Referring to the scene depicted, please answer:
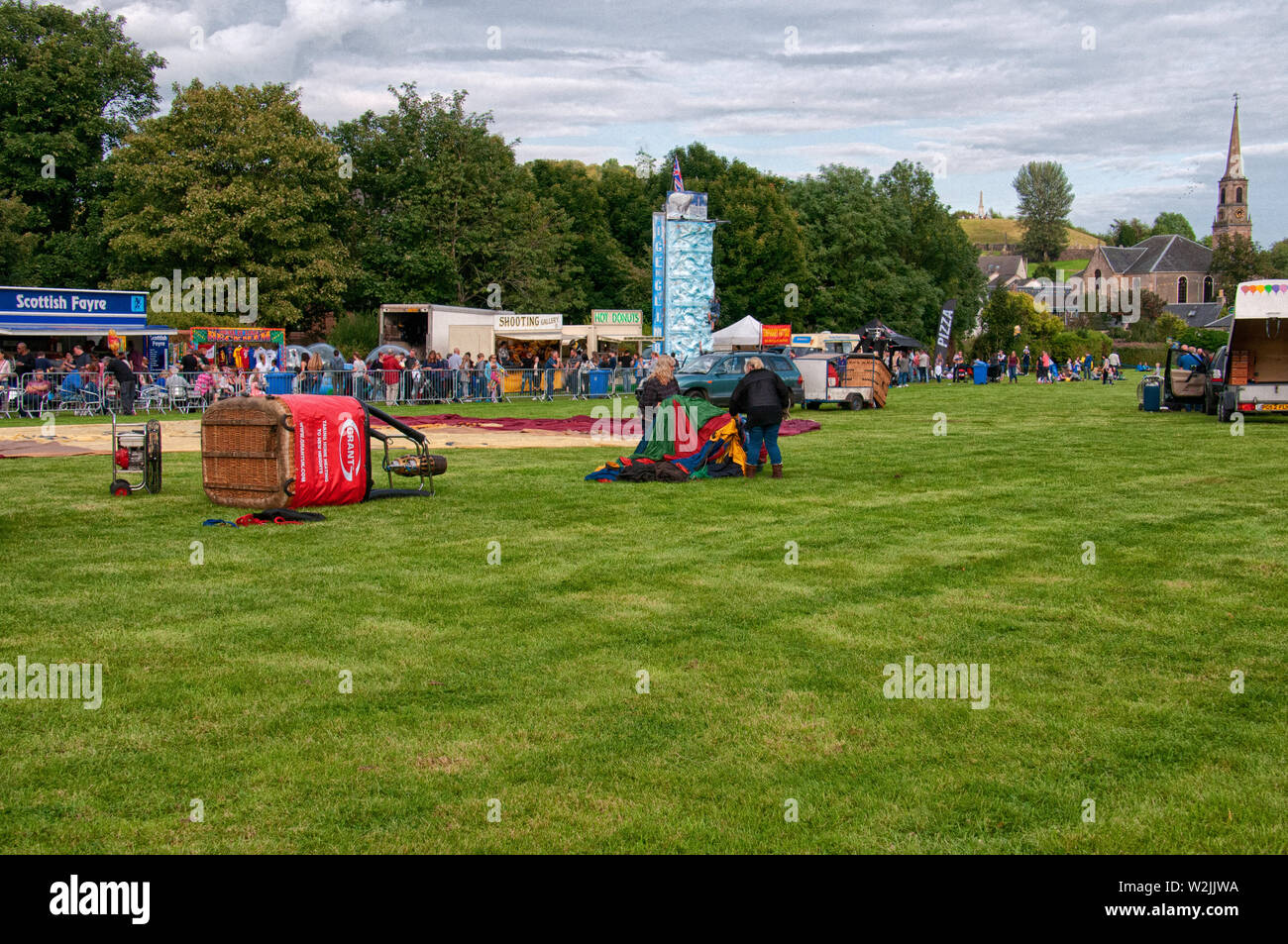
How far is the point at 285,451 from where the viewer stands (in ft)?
40.7

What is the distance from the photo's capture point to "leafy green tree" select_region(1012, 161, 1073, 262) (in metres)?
188

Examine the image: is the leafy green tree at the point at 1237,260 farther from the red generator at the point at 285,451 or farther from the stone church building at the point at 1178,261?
the red generator at the point at 285,451

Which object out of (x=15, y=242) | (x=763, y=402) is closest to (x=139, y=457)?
(x=763, y=402)

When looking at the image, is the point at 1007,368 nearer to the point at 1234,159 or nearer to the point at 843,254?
the point at 843,254

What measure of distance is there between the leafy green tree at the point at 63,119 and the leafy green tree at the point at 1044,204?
15783 centimetres

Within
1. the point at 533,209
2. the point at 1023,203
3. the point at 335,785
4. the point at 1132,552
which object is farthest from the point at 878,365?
the point at 1023,203

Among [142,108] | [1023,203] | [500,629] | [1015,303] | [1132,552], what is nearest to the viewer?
[500,629]

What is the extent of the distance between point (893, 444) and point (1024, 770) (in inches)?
654

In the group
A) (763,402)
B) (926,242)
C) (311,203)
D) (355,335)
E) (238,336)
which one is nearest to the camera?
(763,402)

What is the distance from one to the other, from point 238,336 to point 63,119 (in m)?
23.0

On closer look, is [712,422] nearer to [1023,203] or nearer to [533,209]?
[533,209]

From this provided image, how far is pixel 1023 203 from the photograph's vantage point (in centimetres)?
19200

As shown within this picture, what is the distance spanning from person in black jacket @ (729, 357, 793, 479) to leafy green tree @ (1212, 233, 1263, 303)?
94.9 m

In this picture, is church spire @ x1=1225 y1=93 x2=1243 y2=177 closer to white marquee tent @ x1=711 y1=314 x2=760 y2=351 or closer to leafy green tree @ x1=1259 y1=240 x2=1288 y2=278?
leafy green tree @ x1=1259 y1=240 x2=1288 y2=278
